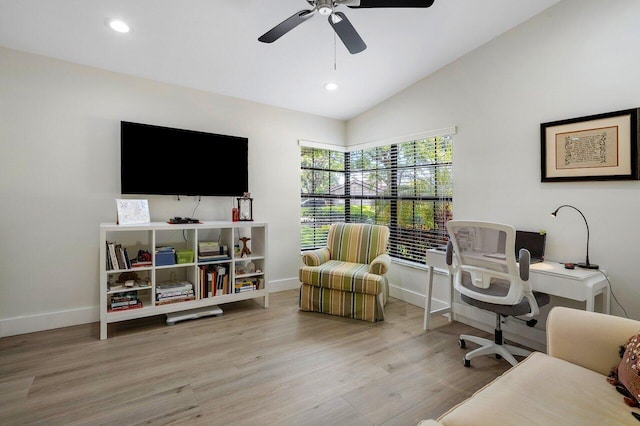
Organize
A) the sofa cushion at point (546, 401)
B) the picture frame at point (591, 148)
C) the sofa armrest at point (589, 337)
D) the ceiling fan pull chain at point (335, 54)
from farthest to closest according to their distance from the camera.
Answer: the ceiling fan pull chain at point (335, 54), the picture frame at point (591, 148), the sofa armrest at point (589, 337), the sofa cushion at point (546, 401)

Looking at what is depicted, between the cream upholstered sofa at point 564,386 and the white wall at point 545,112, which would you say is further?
the white wall at point 545,112

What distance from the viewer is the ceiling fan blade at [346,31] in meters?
2.02

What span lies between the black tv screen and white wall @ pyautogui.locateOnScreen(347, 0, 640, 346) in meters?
2.20

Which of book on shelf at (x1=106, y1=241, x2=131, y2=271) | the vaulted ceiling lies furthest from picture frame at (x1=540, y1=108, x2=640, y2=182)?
book on shelf at (x1=106, y1=241, x2=131, y2=271)

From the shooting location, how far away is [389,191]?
4035mm

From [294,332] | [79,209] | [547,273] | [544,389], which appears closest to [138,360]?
[294,332]

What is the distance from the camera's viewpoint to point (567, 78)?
2441mm

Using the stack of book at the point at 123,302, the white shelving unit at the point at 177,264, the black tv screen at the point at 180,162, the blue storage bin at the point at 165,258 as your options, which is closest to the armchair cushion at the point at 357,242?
the white shelving unit at the point at 177,264

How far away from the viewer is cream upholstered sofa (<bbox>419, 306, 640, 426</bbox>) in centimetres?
111

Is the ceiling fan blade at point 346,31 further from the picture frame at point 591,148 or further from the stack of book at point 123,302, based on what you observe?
the stack of book at point 123,302

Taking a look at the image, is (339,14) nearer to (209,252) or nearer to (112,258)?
(209,252)

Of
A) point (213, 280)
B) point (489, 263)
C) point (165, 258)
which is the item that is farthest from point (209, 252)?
point (489, 263)

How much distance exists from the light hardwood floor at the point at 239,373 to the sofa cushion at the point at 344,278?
34 cm

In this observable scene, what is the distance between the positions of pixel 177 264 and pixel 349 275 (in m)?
1.67
